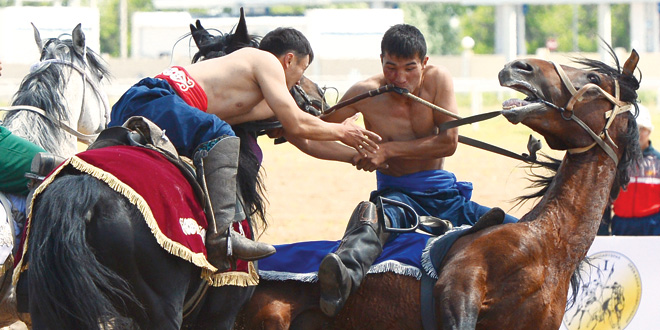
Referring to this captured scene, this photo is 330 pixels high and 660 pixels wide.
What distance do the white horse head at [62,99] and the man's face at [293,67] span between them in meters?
1.72

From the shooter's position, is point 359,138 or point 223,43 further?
point 223,43

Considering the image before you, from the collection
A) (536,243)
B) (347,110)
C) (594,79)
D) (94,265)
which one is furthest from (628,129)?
(94,265)

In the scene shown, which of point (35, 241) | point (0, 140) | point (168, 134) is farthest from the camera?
point (0, 140)

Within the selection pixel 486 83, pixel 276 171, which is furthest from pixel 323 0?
pixel 276 171

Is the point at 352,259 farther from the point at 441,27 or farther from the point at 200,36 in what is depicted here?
the point at 441,27

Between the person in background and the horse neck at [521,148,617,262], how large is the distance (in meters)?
3.75

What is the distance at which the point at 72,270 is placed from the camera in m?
3.81

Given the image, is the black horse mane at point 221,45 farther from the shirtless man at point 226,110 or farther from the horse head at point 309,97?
the horse head at point 309,97

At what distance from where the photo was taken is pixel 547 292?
475cm

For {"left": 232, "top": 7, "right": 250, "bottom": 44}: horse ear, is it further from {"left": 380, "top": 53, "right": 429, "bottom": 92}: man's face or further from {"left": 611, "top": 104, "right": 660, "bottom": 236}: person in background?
{"left": 611, "top": 104, "right": 660, "bottom": 236}: person in background

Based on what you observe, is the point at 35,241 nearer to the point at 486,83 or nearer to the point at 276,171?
the point at 276,171

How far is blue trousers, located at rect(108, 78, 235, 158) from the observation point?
4.56 m

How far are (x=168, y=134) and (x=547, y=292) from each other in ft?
6.60

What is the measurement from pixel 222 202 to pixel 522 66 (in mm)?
1694
